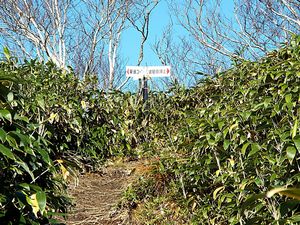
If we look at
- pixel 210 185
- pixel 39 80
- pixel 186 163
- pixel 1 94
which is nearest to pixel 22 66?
pixel 39 80

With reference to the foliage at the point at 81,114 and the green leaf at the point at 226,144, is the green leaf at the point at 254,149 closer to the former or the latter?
the green leaf at the point at 226,144

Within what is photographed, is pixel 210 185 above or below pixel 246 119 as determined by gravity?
below

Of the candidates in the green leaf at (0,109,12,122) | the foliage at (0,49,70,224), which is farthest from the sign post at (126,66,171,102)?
the green leaf at (0,109,12,122)

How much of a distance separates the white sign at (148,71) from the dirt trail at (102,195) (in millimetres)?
1373

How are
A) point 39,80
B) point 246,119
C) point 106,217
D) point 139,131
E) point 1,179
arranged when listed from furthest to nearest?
point 139,131 → point 39,80 → point 106,217 → point 246,119 → point 1,179

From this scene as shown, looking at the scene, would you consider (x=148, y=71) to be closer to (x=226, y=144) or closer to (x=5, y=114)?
(x=226, y=144)

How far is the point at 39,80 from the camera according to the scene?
4441mm

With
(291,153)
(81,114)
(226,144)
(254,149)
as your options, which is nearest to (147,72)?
(81,114)

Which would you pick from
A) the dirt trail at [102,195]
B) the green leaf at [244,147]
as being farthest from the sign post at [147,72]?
the green leaf at [244,147]

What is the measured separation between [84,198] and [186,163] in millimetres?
1236

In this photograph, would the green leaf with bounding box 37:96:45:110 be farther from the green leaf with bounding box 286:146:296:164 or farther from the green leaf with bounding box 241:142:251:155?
the green leaf with bounding box 286:146:296:164

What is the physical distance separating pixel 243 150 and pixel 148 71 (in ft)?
11.0

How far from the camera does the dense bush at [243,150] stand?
208cm

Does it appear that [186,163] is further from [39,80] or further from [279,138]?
[39,80]
